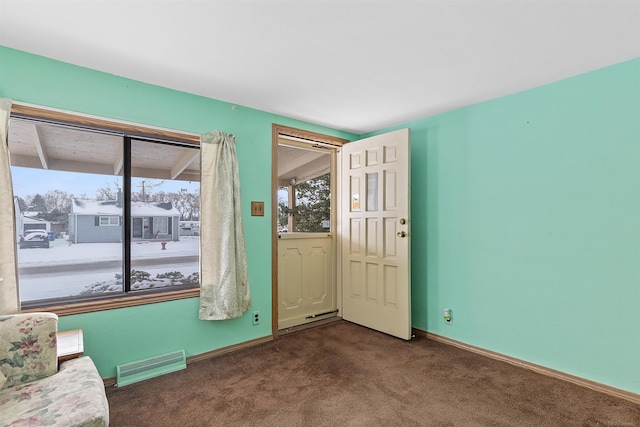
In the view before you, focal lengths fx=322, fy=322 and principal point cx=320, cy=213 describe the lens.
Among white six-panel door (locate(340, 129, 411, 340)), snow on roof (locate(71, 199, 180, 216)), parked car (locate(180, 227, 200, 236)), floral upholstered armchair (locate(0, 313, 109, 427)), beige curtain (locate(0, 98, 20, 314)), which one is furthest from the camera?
white six-panel door (locate(340, 129, 411, 340))

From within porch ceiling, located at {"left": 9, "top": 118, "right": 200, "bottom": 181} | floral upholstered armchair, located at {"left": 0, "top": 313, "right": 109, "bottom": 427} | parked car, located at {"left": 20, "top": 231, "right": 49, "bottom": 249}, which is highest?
porch ceiling, located at {"left": 9, "top": 118, "right": 200, "bottom": 181}

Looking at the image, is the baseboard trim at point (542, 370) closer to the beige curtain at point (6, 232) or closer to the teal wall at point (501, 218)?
the teal wall at point (501, 218)

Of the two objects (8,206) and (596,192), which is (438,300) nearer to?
(596,192)

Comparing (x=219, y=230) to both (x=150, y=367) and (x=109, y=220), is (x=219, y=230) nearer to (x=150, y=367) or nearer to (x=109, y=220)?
(x=109, y=220)

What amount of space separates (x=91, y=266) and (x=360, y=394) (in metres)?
2.18

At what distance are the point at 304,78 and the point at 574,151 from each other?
2084 millimetres

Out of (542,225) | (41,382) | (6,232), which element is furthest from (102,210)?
(542,225)

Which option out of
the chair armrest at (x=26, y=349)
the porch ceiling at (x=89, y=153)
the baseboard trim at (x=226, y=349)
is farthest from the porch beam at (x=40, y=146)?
the baseboard trim at (x=226, y=349)

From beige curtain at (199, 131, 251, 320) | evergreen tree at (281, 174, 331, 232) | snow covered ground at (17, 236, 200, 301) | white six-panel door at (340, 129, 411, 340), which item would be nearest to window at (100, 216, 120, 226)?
snow covered ground at (17, 236, 200, 301)

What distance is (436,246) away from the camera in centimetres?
326

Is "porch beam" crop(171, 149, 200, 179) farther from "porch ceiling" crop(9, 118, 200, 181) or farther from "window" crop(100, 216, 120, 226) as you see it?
"window" crop(100, 216, 120, 226)

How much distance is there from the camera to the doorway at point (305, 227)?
3.60m

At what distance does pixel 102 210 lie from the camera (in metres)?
2.45

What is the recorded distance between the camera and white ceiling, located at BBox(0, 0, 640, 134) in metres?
1.65
